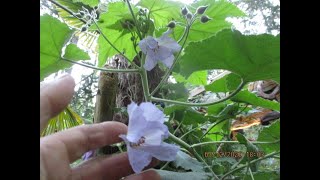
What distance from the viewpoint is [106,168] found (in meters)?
0.54

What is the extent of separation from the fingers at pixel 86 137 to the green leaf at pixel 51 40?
122mm

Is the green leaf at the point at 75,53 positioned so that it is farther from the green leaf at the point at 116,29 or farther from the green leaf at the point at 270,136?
the green leaf at the point at 270,136

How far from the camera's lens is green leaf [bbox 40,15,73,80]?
0.58m

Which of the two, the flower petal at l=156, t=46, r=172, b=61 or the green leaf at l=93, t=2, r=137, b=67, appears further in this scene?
the green leaf at l=93, t=2, r=137, b=67

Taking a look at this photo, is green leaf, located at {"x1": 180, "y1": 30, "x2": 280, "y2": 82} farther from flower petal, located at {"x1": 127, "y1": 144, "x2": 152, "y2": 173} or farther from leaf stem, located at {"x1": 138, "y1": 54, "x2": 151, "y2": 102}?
flower petal, located at {"x1": 127, "y1": 144, "x2": 152, "y2": 173}

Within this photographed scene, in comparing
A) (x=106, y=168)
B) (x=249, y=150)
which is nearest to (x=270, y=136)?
(x=249, y=150)

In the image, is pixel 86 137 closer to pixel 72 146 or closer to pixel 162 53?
pixel 72 146

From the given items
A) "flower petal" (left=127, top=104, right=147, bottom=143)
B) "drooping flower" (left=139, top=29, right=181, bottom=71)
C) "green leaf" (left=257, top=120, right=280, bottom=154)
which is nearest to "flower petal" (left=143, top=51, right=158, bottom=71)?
"drooping flower" (left=139, top=29, right=181, bottom=71)

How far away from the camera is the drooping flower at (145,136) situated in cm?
44

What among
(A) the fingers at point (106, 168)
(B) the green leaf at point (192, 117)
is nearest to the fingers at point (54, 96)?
(A) the fingers at point (106, 168)

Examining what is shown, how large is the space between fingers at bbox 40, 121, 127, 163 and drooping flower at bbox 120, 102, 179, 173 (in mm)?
72

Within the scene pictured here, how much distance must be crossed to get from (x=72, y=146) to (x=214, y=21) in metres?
0.35

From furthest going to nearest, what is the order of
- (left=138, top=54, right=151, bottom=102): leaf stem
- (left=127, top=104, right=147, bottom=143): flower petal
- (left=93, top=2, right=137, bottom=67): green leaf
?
(left=93, top=2, right=137, bottom=67): green leaf
(left=138, top=54, right=151, bottom=102): leaf stem
(left=127, top=104, right=147, bottom=143): flower petal
